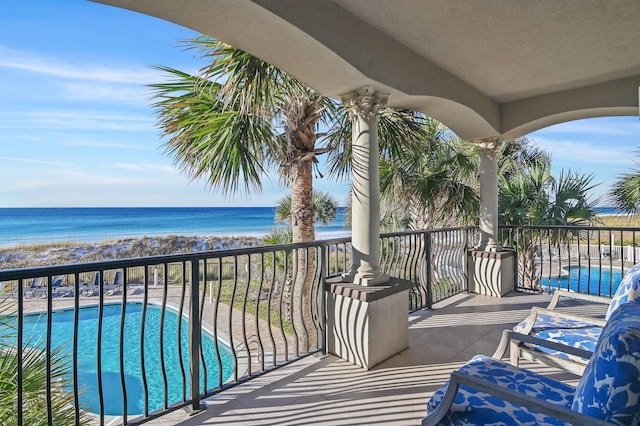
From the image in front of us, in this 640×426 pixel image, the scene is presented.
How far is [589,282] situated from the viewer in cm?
425

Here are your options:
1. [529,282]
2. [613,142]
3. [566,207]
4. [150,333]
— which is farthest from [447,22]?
[613,142]

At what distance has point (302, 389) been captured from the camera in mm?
2309

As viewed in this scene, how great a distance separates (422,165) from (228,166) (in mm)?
3678

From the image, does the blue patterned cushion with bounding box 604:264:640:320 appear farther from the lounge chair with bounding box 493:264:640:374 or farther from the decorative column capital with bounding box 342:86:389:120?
the decorative column capital with bounding box 342:86:389:120

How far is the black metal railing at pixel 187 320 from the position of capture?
5.70ft

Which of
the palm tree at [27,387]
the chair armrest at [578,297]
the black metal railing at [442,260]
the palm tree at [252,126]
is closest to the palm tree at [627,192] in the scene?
the black metal railing at [442,260]

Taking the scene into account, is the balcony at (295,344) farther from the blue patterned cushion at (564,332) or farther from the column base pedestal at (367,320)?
the blue patterned cushion at (564,332)

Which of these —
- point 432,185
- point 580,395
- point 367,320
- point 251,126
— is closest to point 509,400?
point 580,395

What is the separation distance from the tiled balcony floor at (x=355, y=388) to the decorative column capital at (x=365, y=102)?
207cm

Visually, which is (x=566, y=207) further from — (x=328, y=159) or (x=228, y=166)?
(x=228, y=166)

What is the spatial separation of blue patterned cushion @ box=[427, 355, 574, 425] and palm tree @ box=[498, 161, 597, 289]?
4.57 m

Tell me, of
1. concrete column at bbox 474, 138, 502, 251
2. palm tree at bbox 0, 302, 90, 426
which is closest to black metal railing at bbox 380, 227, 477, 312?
concrete column at bbox 474, 138, 502, 251

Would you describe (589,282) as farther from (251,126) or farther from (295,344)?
(251,126)

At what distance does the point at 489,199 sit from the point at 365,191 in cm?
292
